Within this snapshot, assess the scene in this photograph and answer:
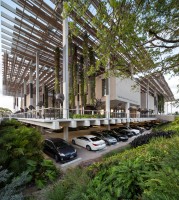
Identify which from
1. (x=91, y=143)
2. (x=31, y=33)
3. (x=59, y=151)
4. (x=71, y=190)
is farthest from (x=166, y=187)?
(x=31, y=33)

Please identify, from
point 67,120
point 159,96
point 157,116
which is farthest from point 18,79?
point 159,96

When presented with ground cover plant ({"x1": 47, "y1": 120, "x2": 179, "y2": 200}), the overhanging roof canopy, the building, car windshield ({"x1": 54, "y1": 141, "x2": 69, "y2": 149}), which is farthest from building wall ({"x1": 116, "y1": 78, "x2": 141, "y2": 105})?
ground cover plant ({"x1": 47, "y1": 120, "x2": 179, "y2": 200})

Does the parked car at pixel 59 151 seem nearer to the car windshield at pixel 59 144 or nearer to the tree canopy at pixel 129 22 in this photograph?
the car windshield at pixel 59 144

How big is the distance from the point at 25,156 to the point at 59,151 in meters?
5.91

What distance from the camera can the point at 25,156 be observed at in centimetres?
652

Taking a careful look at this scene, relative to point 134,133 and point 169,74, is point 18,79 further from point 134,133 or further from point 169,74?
point 169,74

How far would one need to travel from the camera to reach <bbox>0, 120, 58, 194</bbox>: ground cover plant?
235 inches

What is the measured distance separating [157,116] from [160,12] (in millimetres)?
47551

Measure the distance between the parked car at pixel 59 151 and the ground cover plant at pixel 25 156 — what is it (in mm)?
4218

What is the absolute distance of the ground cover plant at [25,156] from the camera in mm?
5977

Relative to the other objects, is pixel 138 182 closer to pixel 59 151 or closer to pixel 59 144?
pixel 59 151

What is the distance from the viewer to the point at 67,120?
14820 mm

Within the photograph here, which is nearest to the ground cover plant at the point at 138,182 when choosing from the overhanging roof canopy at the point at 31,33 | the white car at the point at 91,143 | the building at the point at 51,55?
the building at the point at 51,55

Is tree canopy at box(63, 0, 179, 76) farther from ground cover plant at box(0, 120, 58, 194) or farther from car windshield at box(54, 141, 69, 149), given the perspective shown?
car windshield at box(54, 141, 69, 149)
